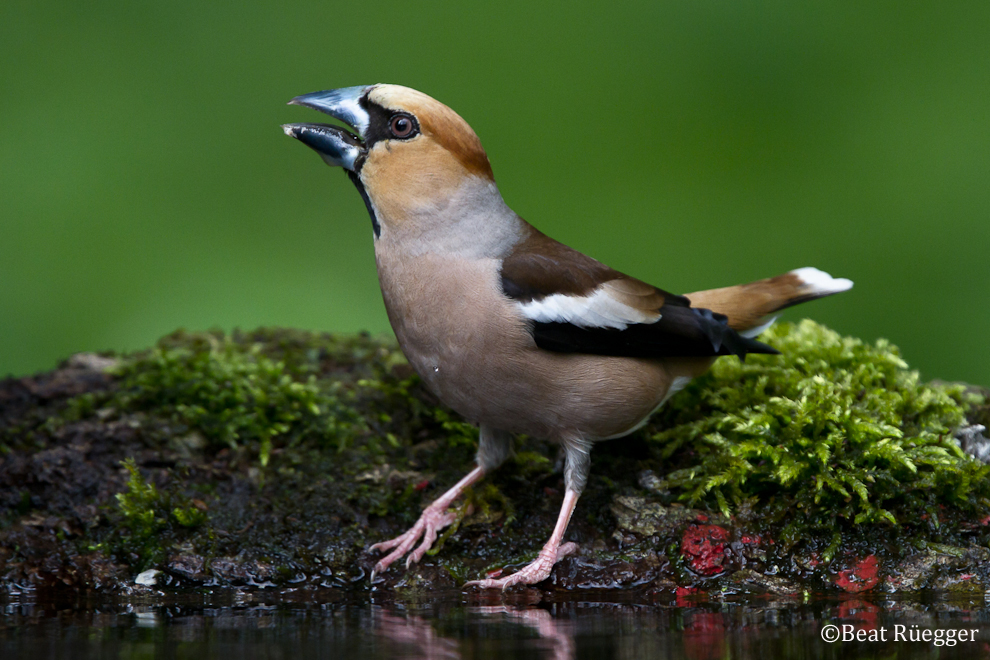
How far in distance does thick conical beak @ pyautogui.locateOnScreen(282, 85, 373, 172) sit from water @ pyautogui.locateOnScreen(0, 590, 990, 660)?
200 cm

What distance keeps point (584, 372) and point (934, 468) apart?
164 cm

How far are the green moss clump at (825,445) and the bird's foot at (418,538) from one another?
3.54 feet

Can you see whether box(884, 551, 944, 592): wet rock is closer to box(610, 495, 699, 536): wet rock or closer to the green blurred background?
box(610, 495, 699, 536): wet rock

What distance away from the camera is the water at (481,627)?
2814 millimetres

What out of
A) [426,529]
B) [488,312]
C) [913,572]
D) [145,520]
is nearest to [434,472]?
[426,529]

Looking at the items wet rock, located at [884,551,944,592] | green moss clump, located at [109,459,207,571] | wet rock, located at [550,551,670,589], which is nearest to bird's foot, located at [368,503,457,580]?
wet rock, located at [550,551,670,589]

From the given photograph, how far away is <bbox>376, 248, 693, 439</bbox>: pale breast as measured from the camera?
4023 millimetres

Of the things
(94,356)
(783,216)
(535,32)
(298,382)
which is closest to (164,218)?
(94,356)

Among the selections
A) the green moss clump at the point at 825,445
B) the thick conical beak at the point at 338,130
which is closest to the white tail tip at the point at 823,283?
Result: the green moss clump at the point at 825,445

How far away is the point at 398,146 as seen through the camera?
13.8ft

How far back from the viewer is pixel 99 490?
4461mm

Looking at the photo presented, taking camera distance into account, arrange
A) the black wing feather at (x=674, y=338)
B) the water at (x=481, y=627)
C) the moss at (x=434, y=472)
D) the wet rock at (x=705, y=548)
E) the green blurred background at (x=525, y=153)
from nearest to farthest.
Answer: the water at (x=481, y=627) < the wet rock at (x=705, y=548) < the moss at (x=434, y=472) < the black wing feather at (x=674, y=338) < the green blurred background at (x=525, y=153)

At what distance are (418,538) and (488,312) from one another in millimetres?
1141

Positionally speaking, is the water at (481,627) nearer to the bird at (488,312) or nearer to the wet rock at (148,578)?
the wet rock at (148,578)
